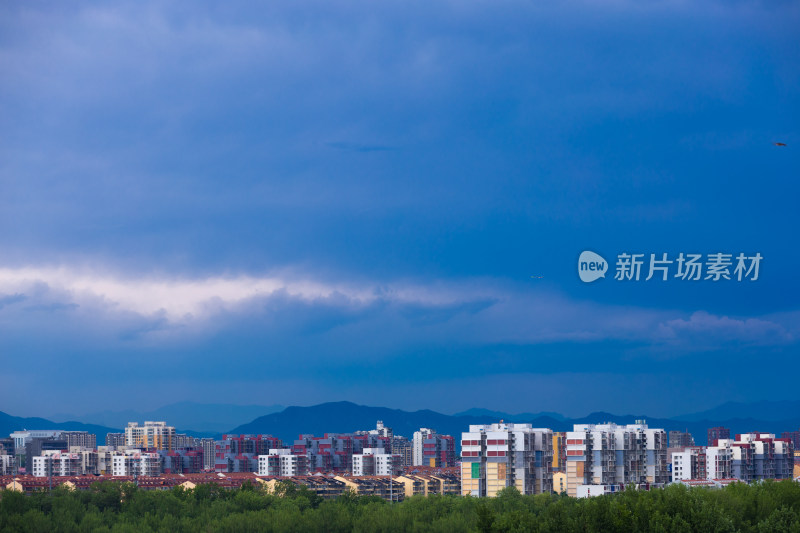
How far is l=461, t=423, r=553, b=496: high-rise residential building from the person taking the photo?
84.3 ft

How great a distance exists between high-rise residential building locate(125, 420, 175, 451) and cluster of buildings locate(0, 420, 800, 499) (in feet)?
44.4

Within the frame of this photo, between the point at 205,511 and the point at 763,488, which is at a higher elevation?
the point at 763,488

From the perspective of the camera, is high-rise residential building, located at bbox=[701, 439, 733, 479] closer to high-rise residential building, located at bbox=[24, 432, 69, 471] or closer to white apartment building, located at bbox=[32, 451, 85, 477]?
white apartment building, located at bbox=[32, 451, 85, 477]

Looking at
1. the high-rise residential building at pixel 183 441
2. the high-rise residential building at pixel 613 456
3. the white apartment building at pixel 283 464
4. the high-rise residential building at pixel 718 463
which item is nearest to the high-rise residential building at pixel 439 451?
the white apartment building at pixel 283 464

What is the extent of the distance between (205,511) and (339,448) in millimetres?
26377

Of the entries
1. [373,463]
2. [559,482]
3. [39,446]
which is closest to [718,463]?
[559,482]

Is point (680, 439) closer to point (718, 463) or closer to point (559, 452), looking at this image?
point (718, 463)

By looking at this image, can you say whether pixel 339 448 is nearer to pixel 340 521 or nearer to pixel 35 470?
pixel 35 470

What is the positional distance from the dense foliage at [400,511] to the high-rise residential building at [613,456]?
3.32 meters

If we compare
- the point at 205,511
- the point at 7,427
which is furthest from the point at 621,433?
the point at 7,427

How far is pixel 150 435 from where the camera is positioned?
6291 centimetres

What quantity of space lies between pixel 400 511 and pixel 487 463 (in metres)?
8.86

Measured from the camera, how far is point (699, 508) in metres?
10.2

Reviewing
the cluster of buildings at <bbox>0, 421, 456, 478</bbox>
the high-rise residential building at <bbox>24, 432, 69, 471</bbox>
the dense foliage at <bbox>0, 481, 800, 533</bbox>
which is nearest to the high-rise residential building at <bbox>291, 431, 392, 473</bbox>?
the cluster of buildings at <bbox>0, 421, 456, 478</bbox>
